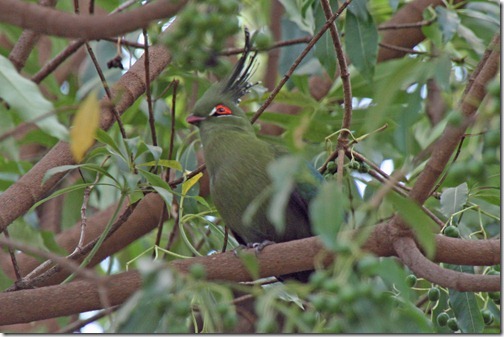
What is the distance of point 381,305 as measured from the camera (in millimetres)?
1876

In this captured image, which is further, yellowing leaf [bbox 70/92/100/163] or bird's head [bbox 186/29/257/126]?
bird's head [bbox 186/29/257/126]

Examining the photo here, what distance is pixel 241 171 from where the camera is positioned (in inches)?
145

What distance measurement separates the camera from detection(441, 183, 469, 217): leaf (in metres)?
3.19

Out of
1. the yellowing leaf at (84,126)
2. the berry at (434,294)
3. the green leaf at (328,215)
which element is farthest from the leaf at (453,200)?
the yellowing leaf at (84,126)

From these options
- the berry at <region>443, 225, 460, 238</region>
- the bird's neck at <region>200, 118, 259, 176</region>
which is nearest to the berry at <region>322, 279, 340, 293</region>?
the berry at <region>443, 225, 460, 238</region>

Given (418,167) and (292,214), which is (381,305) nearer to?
(292,214)

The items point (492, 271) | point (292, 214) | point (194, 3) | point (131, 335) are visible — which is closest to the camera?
point (194, 3)

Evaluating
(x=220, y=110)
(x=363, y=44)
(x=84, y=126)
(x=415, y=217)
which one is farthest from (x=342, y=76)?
(x=84, y=126)

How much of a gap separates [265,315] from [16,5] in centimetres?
95

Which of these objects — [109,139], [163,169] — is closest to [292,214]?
[163,169]

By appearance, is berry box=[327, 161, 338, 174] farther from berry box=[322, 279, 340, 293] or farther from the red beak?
berry box=[322, 279, 340, 293]

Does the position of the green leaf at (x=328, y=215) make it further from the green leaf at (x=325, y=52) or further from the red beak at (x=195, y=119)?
the red beak at (x=195, y=119)

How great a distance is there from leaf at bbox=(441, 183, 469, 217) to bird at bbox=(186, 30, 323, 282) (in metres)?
0.52

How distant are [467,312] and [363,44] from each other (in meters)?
1.35
